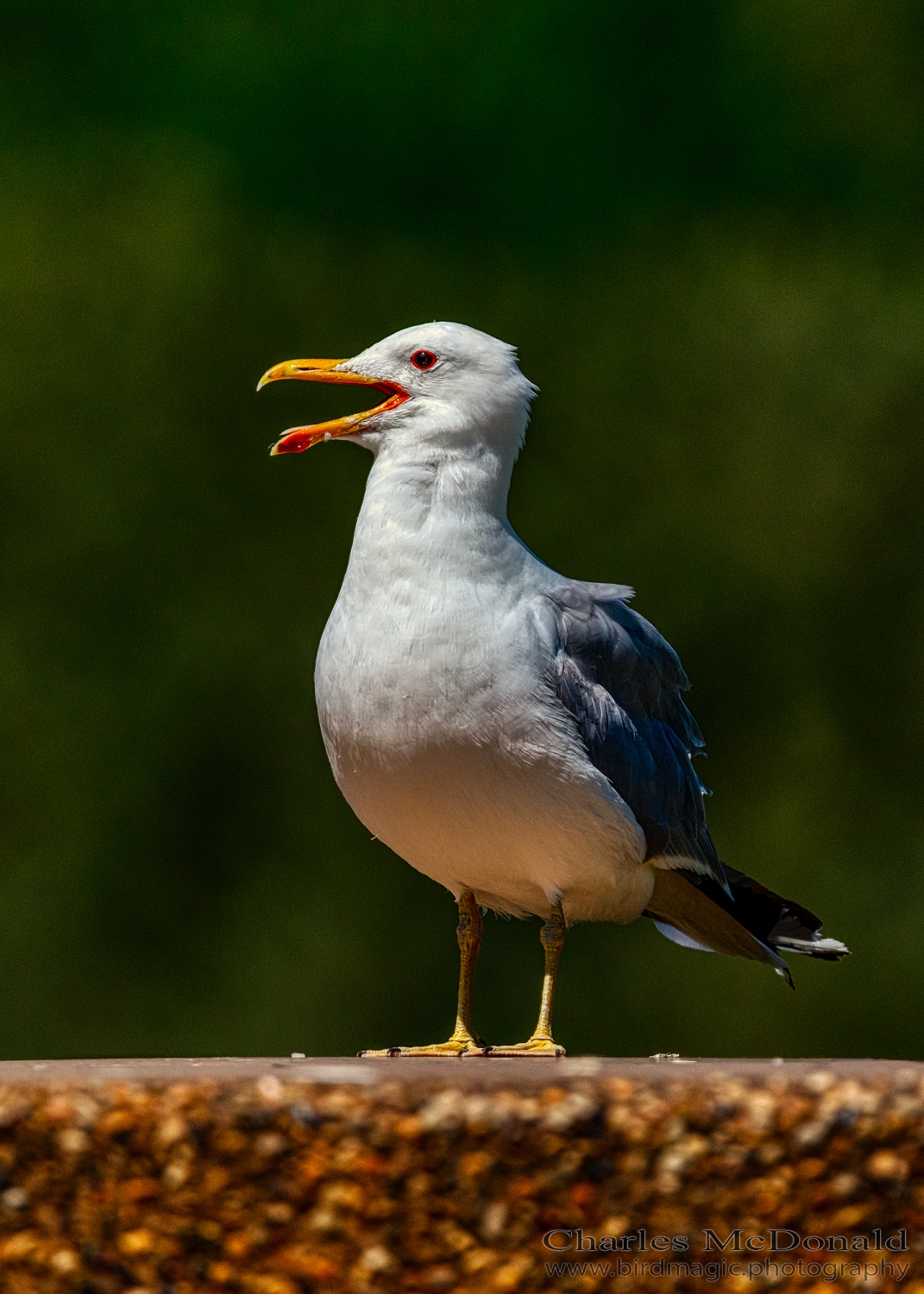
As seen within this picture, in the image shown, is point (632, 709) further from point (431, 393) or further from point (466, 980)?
point (431, 393)

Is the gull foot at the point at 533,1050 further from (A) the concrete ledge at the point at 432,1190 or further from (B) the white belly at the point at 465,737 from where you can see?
(A) the concrete ledge at the point at 432,1190

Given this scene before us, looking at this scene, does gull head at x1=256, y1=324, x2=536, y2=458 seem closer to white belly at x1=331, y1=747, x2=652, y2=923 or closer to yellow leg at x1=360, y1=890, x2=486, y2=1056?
white belly at x1=331, y1=747, x2=652, y2=923

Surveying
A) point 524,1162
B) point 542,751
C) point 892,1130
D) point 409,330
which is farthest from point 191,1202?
point 409,330

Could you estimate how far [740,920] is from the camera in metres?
3.32

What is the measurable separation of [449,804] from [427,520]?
50 cm

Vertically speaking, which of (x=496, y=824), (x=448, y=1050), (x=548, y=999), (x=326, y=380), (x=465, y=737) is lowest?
(x=448, y=1050)

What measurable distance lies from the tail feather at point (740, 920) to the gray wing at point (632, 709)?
58 mm

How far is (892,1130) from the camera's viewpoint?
2037mm

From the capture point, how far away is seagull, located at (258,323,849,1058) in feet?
9.04

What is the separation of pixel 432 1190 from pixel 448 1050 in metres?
0.86

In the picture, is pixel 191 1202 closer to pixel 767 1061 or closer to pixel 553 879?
pixel 767 1061

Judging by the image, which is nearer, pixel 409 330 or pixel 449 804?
pixel 449 804

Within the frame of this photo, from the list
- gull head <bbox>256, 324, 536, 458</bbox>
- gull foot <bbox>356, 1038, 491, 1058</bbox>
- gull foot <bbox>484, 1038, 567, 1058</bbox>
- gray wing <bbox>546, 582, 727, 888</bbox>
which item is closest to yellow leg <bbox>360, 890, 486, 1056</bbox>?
gull foot <bbox>356, 1038, 491, 1058</bbox>

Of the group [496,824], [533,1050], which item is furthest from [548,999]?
[496,824]
